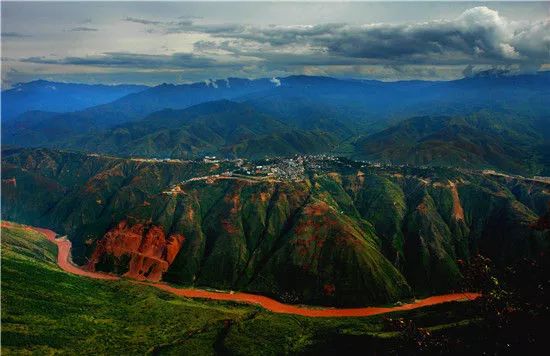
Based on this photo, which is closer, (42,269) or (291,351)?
(291,351)

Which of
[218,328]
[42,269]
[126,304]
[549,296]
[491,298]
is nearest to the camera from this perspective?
[491,298]

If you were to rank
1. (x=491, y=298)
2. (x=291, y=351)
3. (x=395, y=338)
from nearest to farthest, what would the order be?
(x=491, y=298) → (x=395, y=338) → (x=291, y=351)

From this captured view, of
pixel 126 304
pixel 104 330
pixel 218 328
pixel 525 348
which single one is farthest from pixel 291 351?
pixel 525 348

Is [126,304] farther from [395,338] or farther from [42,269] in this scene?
[395,338]

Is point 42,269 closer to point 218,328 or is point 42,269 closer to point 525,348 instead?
point 218,328

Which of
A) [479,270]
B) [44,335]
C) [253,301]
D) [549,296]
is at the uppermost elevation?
[479,270]

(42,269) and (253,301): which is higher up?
(42,269)
